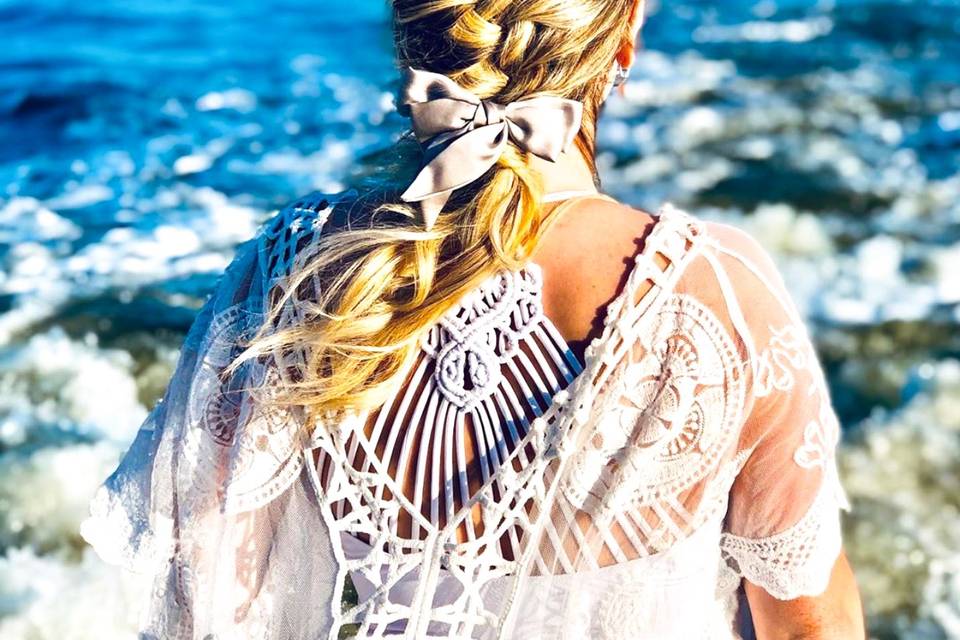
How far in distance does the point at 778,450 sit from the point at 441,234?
46 cm

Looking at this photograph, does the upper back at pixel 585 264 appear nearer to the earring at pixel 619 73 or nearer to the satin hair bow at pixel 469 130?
the satin hair bow at pixel 469 130

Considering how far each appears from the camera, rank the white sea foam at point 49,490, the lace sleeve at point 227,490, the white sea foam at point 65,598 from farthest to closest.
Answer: the white sea foam at point 49,490, the white sea foam at point 65,598, the lace sleeve at point 227,490

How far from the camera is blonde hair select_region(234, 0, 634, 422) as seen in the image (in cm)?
118

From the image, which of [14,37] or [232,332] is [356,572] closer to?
[232,332]

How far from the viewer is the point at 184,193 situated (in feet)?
15.5

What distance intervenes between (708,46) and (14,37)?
14.4 feet

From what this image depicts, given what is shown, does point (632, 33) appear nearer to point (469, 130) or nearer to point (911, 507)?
point (469, 130)

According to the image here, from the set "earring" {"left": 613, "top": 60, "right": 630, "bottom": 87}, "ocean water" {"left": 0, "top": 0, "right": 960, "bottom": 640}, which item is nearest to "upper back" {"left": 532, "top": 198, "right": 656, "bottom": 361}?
"earring" {"left": 613, "top": 60, "right": 630, "bottom": 87}

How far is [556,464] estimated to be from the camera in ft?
3.90

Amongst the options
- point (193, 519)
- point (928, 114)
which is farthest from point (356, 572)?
point (928, 114)

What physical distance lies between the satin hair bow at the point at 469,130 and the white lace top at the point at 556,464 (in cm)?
13

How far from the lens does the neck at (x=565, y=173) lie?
125 centimetres

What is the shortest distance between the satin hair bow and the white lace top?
0.13 m

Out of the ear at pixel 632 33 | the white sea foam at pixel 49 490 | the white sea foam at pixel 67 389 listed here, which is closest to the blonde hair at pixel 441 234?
the ear at pixel 632 33
